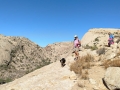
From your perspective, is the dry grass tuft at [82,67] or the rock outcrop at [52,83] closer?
the rock outcrop at [52,83]

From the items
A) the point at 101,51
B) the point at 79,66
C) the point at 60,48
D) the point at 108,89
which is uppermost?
the point at 60,48

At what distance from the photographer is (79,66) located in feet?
44.2

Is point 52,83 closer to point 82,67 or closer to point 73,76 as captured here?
point 73,76

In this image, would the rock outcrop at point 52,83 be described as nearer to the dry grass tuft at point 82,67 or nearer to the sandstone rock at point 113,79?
the dry grass tuft at point 82,67

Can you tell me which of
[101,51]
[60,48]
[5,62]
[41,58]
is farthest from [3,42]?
[101,51]

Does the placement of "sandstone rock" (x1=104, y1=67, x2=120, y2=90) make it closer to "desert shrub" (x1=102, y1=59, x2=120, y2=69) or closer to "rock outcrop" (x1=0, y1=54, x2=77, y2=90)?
"desert shrub" (x1=102, y1=59, x2=120, y2=69)

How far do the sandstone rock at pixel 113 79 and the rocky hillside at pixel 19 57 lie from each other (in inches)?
2213

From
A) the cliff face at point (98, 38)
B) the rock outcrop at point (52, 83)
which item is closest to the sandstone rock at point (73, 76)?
the rock outcrop at point (52, 83)

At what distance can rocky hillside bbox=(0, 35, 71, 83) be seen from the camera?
7169 cm

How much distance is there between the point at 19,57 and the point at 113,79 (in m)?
77.0

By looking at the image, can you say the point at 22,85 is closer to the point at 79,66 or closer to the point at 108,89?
the point at 79,66

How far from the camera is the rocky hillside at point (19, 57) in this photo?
71688 mm

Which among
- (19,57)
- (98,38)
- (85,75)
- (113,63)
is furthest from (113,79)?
(19,57)

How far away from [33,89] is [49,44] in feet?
372
